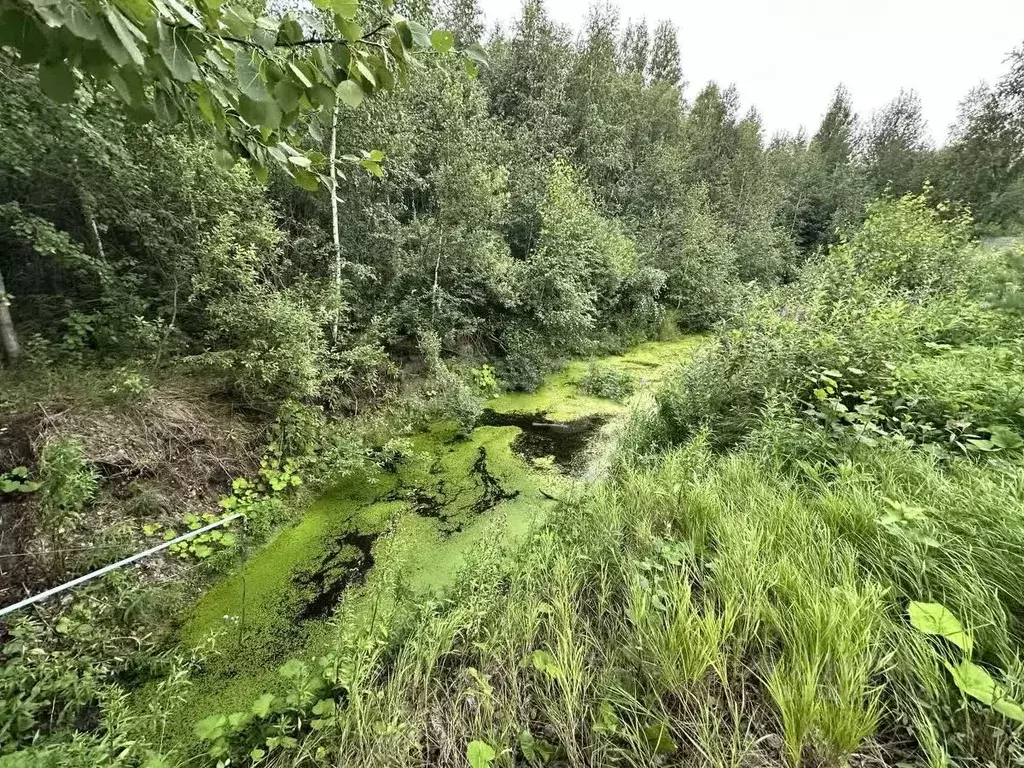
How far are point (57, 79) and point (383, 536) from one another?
10.7 feet

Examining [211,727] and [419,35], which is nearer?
[419,35]

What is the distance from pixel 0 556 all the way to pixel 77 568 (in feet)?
1.07

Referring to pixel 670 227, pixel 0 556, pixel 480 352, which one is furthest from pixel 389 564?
pixel 670 227

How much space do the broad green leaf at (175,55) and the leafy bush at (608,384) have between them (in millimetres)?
6761

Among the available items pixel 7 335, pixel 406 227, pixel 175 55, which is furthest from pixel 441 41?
pixel 406 227

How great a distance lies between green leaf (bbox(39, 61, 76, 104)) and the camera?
1.77 feet

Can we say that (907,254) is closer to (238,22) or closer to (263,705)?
(238,22)

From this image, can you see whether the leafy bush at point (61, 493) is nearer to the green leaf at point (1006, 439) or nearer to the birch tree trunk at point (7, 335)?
the birch tree trunk at point (7, 335)

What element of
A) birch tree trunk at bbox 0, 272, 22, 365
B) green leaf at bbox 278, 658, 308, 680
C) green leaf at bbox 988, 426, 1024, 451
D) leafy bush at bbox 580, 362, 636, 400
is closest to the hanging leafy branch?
green leaf at bbox 278, 658, 308, 680

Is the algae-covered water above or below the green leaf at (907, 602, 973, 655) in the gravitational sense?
below

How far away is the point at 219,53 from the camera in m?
0.64

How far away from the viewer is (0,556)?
2150mm

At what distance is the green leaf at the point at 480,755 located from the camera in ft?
3.44

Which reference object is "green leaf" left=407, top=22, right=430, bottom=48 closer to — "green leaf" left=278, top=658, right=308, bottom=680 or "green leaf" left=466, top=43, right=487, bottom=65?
"green leaf" left=466, top=43, right=487, bottom=65
